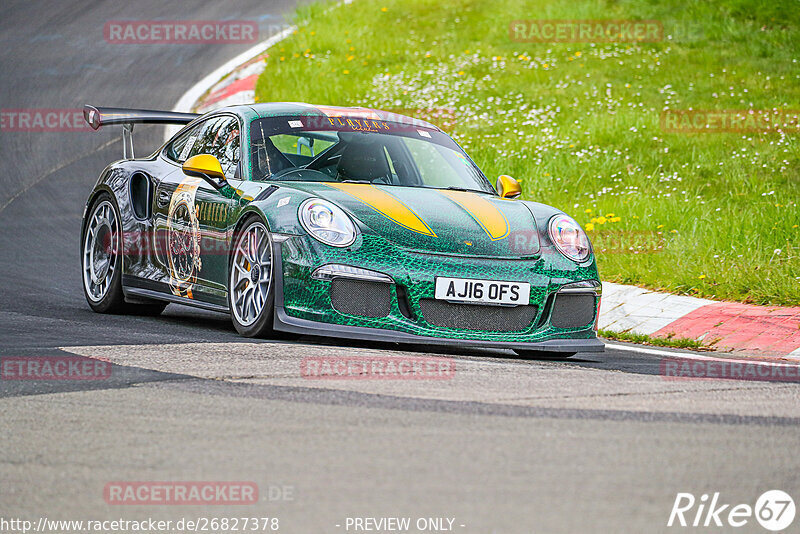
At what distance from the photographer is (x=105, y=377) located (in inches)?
217

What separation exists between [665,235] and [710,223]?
45 cm

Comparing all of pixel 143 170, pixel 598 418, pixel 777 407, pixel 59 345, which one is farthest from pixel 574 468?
pixel 143 170

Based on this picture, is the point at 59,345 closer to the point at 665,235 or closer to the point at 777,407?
the point at 777,407
